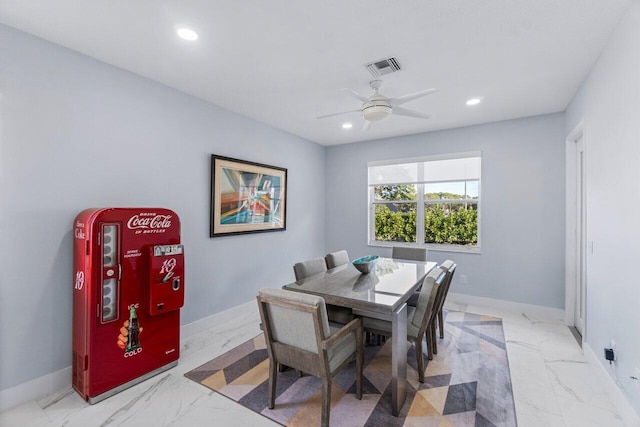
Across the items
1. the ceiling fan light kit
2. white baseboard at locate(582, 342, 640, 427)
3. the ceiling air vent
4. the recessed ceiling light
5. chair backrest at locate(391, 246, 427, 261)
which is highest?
the ceiling air vent

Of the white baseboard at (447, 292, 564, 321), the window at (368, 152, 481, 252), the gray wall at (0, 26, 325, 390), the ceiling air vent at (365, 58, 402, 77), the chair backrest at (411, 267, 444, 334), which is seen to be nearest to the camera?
the gray wall at (0, 26, 325, 390)

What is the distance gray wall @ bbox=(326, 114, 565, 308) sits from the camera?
3836 mm

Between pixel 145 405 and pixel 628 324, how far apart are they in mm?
3341

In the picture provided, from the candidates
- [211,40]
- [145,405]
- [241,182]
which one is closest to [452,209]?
[241,182]

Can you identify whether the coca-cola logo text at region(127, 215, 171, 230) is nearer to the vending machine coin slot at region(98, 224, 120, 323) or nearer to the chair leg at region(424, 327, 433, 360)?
the vending machine coin slot at region(98, 224, 120, 323)

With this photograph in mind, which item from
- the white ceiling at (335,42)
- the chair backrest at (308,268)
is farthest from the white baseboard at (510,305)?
the white ceiling at (335,42)

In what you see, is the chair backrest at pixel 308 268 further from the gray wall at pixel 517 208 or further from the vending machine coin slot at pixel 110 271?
the gray wall at pixel 517 208

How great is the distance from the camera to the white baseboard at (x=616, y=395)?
186 centimetres

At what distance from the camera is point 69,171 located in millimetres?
2371

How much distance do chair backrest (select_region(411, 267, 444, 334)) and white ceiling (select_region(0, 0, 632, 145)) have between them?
181cm

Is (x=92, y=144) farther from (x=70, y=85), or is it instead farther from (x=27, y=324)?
(x=27, y=324)

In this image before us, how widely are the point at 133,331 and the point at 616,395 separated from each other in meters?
3.62

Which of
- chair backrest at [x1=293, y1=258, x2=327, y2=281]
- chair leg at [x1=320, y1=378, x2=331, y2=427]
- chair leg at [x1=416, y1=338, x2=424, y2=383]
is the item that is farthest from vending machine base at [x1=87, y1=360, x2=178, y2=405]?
chair leg at [x1=416, y1=338, x2=424, y2=383]

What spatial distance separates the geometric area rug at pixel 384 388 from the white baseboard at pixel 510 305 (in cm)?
121
